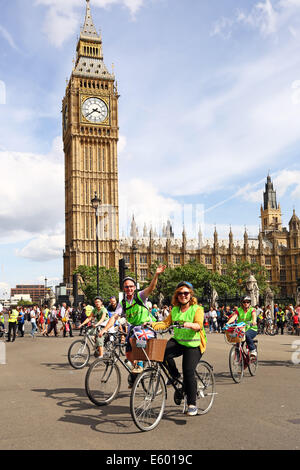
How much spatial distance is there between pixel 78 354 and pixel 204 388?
526cm

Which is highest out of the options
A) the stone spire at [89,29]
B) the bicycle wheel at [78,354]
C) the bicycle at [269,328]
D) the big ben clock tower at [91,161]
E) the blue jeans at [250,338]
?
the stone spire at [89,29]

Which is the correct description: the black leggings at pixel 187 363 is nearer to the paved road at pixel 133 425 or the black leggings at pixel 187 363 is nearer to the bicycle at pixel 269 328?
the paved road at pixel 133 425

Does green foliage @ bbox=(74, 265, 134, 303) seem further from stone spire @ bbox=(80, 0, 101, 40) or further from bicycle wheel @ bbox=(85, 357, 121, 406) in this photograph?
bicycle wheel @ bbox=(85, 357, 121, 406)

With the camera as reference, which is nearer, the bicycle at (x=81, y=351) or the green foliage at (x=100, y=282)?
the bicycle at (x=81, y=351)

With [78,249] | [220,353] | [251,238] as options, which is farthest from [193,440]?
[251,238]

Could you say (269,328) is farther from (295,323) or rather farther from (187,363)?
(187,363)

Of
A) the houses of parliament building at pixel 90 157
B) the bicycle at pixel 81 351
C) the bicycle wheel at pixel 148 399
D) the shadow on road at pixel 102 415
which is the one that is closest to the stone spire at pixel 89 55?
the houses of parliament building at pixel 90 157

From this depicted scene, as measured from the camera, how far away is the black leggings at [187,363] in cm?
576

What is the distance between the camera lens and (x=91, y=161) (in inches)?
2938

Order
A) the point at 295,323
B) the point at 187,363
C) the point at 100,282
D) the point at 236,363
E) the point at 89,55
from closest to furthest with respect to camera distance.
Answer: the point at 187,363, the point at 236,363, the point at 295,323, the point at 100,282, the point at 89,55

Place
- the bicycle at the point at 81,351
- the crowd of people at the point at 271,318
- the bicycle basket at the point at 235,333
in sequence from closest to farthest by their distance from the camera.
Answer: the bicycle basket at the point at 235,333
the bicycle at the point at 81,351
the crowd of people at the point at 271,318

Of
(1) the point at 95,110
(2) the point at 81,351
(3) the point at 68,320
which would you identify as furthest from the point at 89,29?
(2) the point at 81,351

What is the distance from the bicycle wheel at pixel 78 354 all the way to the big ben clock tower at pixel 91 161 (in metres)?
60.7

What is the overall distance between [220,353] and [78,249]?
5870 cm
